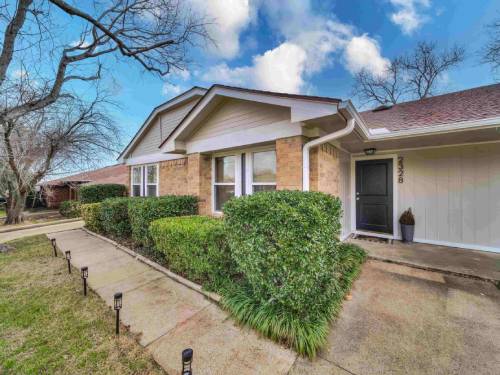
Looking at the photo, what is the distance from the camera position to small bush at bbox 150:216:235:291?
3.27 meters

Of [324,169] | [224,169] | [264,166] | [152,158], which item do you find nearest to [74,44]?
[152,158]

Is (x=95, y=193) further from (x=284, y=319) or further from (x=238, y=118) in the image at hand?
(x=284, y=319)

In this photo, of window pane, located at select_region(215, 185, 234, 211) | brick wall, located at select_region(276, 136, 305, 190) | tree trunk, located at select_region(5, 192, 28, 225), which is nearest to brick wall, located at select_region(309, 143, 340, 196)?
Result: brick wall, located at select_region(276, 136, 305, 190)

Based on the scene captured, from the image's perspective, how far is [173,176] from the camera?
757 centimetres

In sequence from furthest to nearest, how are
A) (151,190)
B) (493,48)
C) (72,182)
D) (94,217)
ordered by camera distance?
(72,182) → (151,190) → (94,217) → (493,48)

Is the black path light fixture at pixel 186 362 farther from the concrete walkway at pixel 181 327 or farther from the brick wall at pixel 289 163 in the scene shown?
the brick wall at pixel 289 163

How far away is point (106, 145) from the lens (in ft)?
37.1

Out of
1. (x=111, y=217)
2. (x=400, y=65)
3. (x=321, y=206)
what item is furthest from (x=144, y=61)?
(x=400, y=65)

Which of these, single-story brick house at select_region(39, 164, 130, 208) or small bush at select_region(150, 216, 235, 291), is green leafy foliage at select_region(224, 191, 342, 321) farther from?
single-story brick house at select_region(39, 164, 130, 208)

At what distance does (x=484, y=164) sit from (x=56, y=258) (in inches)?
421

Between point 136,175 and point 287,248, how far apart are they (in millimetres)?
9772

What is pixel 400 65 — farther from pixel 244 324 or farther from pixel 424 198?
pixel 244 324

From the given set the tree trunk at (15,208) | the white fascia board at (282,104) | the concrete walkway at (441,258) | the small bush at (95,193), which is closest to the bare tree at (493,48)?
the concrete walkway at (441,258)

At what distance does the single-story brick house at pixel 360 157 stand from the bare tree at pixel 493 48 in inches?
67.3
